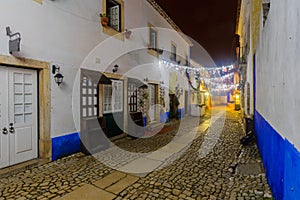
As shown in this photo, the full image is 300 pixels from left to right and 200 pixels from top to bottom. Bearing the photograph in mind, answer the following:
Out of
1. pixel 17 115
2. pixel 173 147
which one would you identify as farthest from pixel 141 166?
pixel 17 115

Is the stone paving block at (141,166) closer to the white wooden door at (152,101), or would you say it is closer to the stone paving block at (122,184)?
the stone paving block at (122,184)

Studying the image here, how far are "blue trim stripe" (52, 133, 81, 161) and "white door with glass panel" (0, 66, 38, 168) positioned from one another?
429mm

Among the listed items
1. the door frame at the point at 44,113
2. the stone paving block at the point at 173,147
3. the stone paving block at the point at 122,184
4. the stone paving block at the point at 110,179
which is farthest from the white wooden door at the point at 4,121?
the stone paving block at the point at 173,147

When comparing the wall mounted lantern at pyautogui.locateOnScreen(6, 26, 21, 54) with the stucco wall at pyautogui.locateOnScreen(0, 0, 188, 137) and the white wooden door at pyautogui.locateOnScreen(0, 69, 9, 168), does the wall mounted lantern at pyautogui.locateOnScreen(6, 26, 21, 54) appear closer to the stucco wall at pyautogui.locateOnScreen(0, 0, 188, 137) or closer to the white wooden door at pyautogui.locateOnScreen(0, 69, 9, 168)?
the stucco wall at pyautogui.locateOnScreen(0, 0, 188, 137)

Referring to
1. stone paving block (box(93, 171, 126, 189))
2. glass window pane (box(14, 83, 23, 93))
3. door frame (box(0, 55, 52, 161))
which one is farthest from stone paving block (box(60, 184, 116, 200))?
glass window pane (box(14, 83, 23, 93))

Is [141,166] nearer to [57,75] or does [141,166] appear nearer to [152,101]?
[57,75]

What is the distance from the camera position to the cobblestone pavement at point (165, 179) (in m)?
3.33

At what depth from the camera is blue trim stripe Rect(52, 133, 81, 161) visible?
501 cm

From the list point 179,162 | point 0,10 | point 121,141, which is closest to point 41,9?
point 0,10

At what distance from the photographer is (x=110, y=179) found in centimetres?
392

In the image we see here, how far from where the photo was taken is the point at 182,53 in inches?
592

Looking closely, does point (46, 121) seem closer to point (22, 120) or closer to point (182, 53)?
point (22, 120)

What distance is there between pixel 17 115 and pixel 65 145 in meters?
1.46

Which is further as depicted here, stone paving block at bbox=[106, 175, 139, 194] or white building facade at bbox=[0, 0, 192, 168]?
white building facade at bbox=[0, 0, 192, 168]
